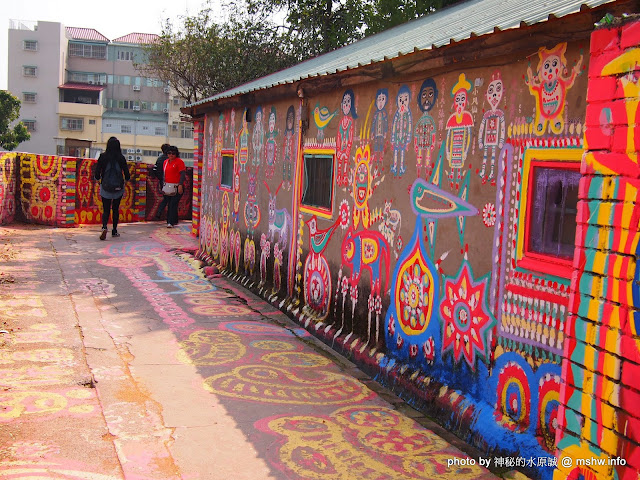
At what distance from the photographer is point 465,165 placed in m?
4.86

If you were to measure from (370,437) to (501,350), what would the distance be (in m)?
1.08

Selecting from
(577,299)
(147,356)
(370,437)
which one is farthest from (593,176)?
(147,356)

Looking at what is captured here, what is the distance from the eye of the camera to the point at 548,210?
4.12m

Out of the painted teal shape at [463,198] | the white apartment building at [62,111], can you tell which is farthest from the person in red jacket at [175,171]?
the white apartment building at [62,111]

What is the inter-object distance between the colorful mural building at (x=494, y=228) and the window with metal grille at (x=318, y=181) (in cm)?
2

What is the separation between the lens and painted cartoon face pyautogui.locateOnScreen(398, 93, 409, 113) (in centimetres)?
572

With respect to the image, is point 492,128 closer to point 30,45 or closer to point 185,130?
point 185,130

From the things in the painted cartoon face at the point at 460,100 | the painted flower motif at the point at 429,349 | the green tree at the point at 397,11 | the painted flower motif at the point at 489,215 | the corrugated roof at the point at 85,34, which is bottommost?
the painted flower motif at the point at 429,349

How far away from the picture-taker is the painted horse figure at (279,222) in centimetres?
853

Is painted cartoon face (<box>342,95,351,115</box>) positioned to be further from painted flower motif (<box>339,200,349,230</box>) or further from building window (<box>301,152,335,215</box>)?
painted flower motif (<box>339,200,349,230</box>)

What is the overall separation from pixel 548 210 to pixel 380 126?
2358 mm

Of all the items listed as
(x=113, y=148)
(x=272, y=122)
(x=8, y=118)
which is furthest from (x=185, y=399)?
(x=8, y=118)

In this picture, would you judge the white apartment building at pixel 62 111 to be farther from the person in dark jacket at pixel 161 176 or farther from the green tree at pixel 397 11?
the person in dark jacket at pixel 161 176

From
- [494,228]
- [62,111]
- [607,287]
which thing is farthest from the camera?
[62,111]
